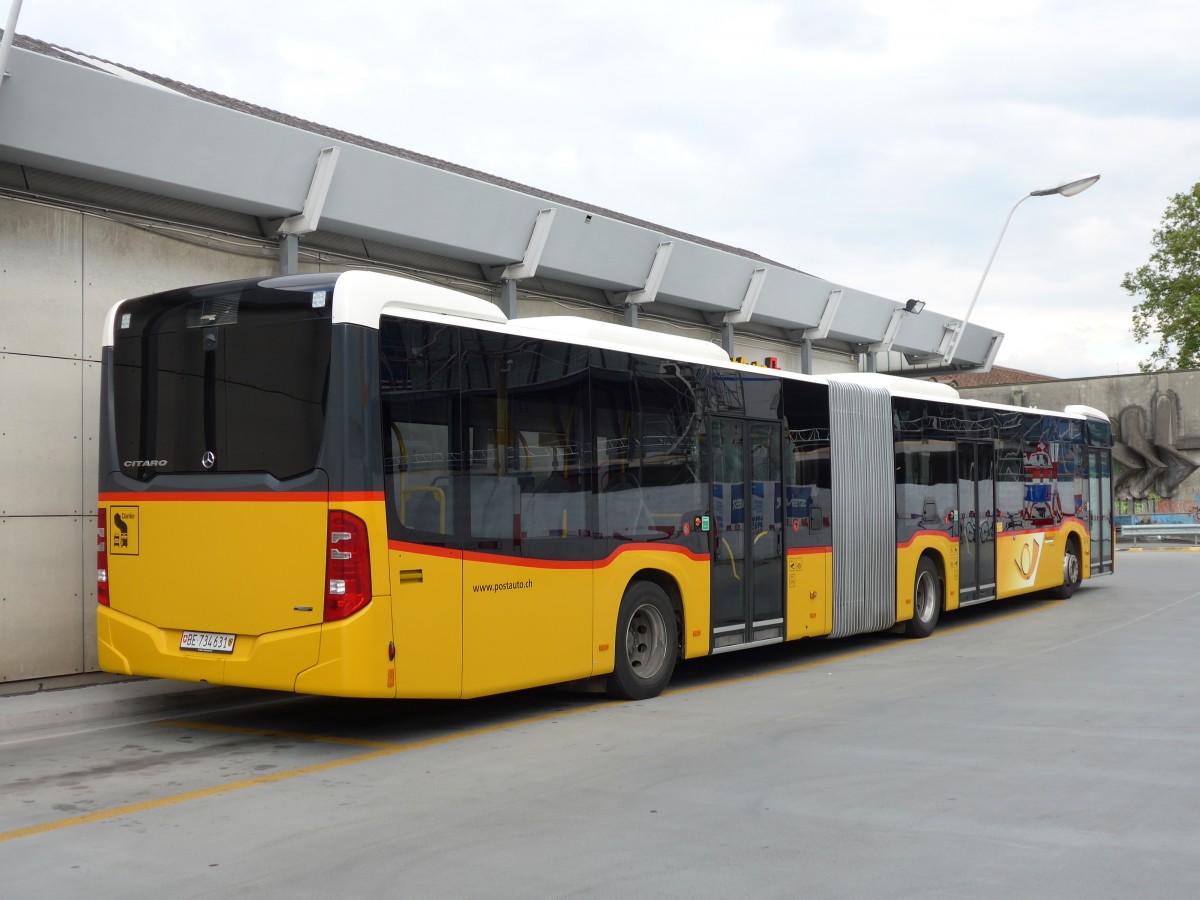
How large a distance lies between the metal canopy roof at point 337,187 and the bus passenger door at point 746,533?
14.5 ft

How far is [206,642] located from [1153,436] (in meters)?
39.9

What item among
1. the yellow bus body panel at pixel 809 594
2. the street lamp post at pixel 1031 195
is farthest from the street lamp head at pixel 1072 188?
the yellow bus body panel at pixel 809 594

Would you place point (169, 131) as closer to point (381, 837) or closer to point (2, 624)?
point (2, 624)

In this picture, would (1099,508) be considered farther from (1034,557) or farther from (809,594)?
(809,594)

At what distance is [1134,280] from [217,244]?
189 feet

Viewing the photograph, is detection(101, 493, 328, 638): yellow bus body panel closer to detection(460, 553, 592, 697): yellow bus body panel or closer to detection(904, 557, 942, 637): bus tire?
detection(460, 553, 592, 697): yellow bus body panel

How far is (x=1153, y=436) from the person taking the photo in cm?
4269

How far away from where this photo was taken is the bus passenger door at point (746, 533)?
1199 cm

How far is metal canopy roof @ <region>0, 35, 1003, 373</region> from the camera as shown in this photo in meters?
10.9

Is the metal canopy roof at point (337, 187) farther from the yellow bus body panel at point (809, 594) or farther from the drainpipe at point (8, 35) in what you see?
the yellow bus body panel at point (809, 594)

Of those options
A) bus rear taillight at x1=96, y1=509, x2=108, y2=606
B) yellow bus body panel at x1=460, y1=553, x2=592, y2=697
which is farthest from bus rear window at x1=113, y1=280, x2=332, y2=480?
yellow bus body panel at x1=460, y1=553, x2=592, y2=697

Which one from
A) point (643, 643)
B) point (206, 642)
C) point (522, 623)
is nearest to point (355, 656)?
point (206, 642)

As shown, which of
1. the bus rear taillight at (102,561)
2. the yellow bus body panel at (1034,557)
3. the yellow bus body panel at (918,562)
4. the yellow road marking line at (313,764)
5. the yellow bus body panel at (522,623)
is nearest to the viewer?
the yellow road marking line at (313,764)

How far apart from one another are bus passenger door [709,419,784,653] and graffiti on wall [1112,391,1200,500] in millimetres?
33266
